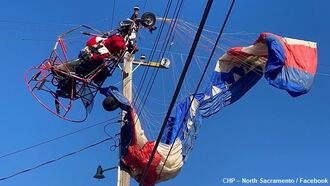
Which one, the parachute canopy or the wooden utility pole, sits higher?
the parachute canopy

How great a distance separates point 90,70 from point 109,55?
542 millimetres

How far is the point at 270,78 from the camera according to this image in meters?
12.3

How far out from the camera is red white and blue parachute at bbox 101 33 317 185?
12352 millimetres

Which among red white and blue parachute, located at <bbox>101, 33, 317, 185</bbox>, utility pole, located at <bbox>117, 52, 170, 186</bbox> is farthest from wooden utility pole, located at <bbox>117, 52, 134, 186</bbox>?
red white and blue parachute, located at <bbox>101, 33, 317, 185</bbox>

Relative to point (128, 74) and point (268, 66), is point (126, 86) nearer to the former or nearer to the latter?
point (128, 74)

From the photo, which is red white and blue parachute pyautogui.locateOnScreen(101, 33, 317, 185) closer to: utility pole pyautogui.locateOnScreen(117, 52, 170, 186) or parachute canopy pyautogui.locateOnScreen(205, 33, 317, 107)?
parachute canopy pyautogui.locateOnScreen(205, 33, 317, 107)

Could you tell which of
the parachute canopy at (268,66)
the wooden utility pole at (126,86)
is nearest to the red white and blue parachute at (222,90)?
the parachute canopy at (268,66)

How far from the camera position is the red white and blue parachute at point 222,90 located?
1235 centimetres

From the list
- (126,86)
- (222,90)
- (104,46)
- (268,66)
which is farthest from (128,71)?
(268,66)

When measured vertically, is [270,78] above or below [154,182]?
above

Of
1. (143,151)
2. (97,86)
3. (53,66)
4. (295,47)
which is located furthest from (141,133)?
(295,47)

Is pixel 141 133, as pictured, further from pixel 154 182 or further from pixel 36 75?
pixel 36 75

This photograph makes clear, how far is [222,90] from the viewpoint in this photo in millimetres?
13555

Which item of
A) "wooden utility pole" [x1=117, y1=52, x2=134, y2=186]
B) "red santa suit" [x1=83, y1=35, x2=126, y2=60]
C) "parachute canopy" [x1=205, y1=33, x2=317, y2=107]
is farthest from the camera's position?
"wooden utility pole" [x1=117, y1=52, x2=134, y2=186]
